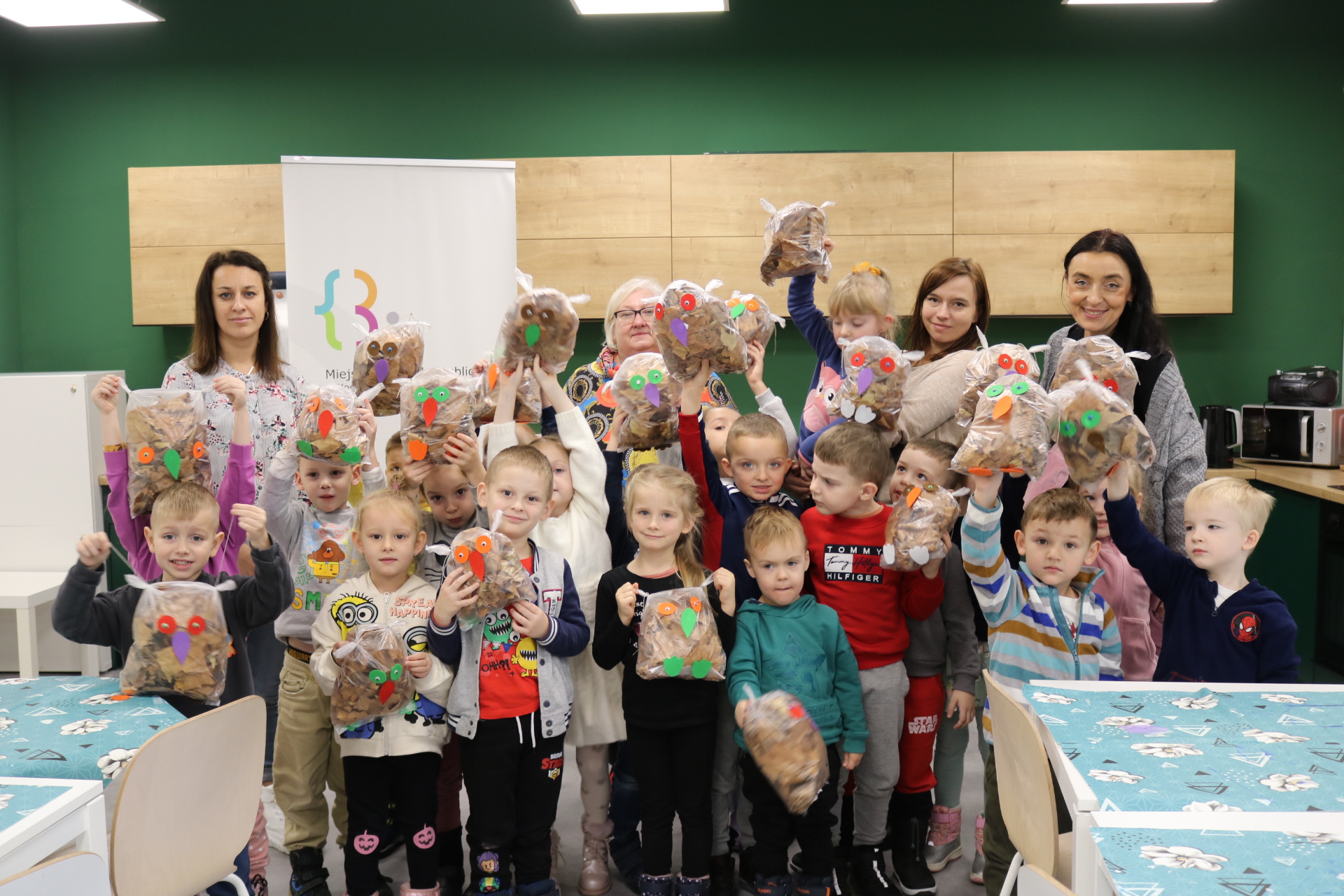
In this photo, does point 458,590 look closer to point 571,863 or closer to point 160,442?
point 160,442

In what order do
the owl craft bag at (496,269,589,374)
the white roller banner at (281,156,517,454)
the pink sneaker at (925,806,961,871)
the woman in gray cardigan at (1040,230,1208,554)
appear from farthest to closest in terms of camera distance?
the white roller banner at (281,156,517,454), the pink sneaker at (925,806,961,871), the woman in gray cardigan at (1040,230,1208,554), the owl craft bag at (496,269,589,374)

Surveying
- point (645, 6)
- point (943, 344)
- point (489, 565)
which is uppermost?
point (645, 6)

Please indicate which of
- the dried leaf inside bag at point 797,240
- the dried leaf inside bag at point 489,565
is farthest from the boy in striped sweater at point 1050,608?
the dried leaf inside bag at point 489,565

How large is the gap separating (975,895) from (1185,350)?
3386 millimetres

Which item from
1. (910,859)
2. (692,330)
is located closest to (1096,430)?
(692,330)

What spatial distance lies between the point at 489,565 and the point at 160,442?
752mm

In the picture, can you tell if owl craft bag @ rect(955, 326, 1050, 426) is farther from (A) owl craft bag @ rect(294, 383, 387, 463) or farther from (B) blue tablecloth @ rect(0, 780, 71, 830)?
(B) blue tablecloth @ rect(0, 780, 71, 830)

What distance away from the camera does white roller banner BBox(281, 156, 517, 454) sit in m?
3.72

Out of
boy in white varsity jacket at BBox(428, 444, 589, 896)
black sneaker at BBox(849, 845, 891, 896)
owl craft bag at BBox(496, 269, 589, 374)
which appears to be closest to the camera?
boy in white varsity jacket at BBox(428, 444, 589, 896)

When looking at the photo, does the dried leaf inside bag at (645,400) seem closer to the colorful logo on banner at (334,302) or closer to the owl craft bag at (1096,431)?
the owl craft bag at (1096,431)

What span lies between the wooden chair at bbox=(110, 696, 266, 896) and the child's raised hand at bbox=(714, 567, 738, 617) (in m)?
0.92

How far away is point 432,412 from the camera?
215cm

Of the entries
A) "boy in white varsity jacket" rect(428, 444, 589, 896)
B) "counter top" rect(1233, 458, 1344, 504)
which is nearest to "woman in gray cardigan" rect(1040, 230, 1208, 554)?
"boy in white varsity jacket" rect(428, 444, 589, 896)

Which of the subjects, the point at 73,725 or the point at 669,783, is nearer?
the point at 73,725
